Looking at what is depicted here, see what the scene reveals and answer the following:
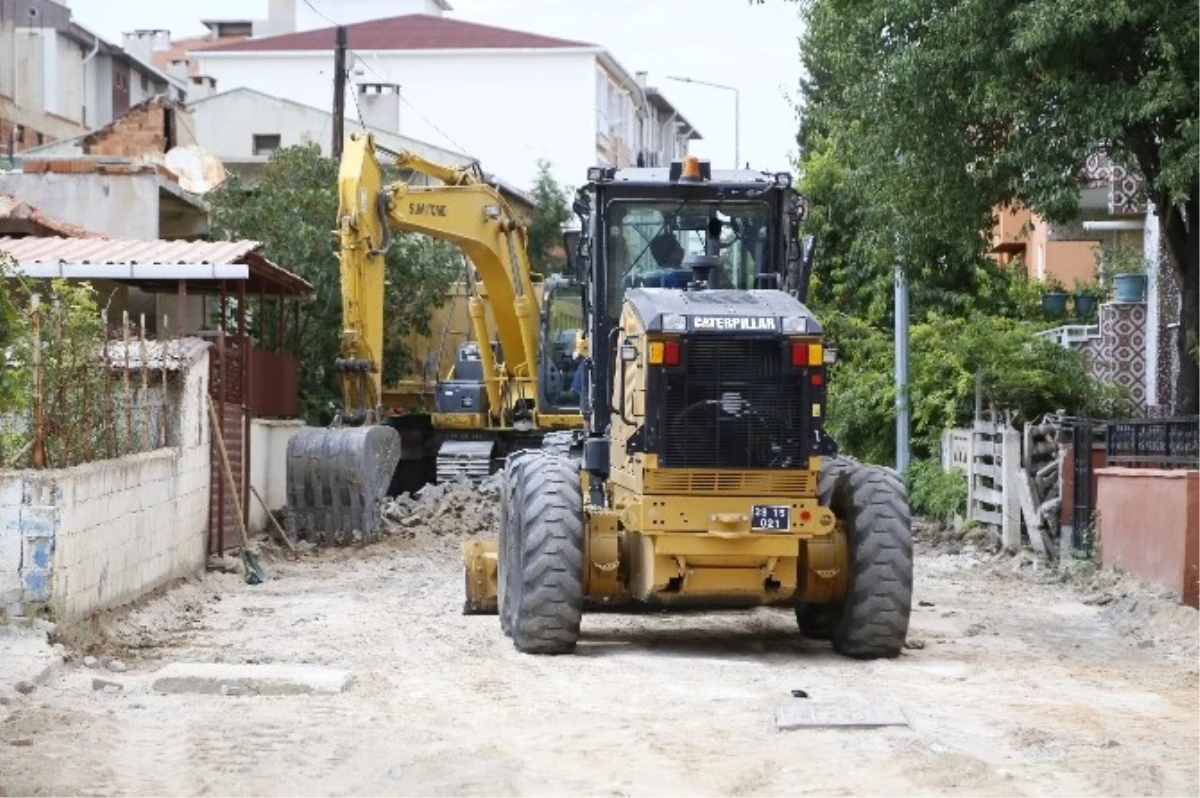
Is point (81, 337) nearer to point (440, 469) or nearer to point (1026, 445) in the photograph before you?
point (1026, 445)

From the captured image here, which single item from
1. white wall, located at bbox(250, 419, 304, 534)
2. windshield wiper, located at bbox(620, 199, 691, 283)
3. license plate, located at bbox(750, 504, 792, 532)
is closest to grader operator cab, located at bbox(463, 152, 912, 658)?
license plate, located at bbox(750, 504, 792, 532)

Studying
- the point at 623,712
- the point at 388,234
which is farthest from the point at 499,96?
the point at 623,712

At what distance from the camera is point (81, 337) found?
1614 cm

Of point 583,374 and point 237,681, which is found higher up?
point 583,374

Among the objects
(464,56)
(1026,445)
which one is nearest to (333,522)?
(1026,445)

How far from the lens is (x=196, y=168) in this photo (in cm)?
3762

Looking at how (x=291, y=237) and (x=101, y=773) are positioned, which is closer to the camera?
(x=101, y=773)

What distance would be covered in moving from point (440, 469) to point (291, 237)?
21.5 ft

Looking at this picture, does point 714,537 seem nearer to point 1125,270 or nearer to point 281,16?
point 1125,270

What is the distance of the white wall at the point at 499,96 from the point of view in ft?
221

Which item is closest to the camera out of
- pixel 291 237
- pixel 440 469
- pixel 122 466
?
pixel 122 466

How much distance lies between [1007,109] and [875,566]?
29.4 ft

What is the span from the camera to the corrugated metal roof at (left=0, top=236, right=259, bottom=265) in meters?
23.6

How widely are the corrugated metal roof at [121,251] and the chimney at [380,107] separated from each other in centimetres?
3704
